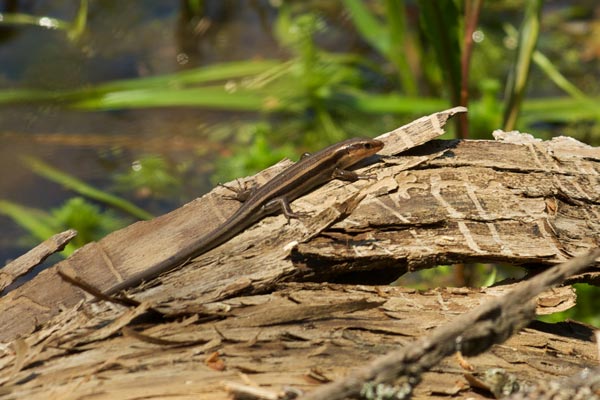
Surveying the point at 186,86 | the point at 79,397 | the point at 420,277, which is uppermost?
the point at 186,86

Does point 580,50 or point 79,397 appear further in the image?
point 580,50

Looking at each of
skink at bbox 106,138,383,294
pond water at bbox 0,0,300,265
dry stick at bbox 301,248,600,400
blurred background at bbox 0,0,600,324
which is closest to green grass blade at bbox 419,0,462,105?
blurred background at bbox 0,0,600,324

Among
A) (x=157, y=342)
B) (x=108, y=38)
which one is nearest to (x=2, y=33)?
(x=108, y=38)

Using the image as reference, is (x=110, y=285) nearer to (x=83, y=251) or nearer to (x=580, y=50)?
(x=83, y=251)

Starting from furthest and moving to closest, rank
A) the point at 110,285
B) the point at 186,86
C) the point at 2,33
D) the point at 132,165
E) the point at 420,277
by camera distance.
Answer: the point at 2,33 → the point at 186,86 → the point at 132,165 → the point at 420,277 → the point at 110,285

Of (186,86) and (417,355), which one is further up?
(186,86)

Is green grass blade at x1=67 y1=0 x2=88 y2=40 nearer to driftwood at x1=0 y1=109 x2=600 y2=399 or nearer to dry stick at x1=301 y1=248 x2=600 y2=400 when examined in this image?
driftwood at x1=0 y1=109 x2=600 y2=399
